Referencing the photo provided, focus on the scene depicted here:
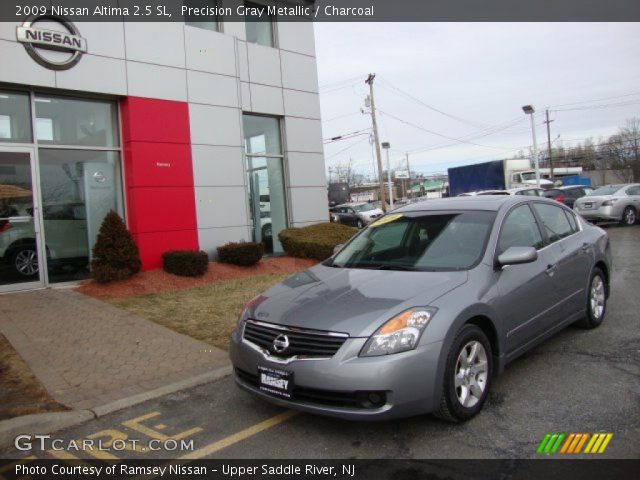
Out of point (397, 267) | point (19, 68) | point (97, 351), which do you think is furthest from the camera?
point (19, 68)

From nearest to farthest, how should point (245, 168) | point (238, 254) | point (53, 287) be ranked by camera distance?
point (53, 287)
point (238, 254)
point (245, 168)

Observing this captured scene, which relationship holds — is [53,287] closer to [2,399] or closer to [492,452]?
[2,399]

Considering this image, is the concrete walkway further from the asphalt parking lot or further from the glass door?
the glass door

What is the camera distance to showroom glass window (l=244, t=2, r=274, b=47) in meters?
13.5

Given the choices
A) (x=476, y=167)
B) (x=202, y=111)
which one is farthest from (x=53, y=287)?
(x=476, y=167)

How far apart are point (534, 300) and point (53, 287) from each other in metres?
8.51

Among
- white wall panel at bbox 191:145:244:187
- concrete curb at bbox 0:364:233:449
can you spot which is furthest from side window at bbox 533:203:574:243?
white wall panel at bbox 191:145:244:187

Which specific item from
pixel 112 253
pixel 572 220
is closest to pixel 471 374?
pixel 572 220

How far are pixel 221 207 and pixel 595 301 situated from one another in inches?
330

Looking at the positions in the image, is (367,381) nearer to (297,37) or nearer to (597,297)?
(597,297)

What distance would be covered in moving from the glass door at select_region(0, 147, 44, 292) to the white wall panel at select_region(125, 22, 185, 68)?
305cm

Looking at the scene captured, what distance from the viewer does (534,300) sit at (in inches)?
178

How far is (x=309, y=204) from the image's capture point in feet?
46.9

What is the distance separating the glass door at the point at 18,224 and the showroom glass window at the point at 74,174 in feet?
0.77
